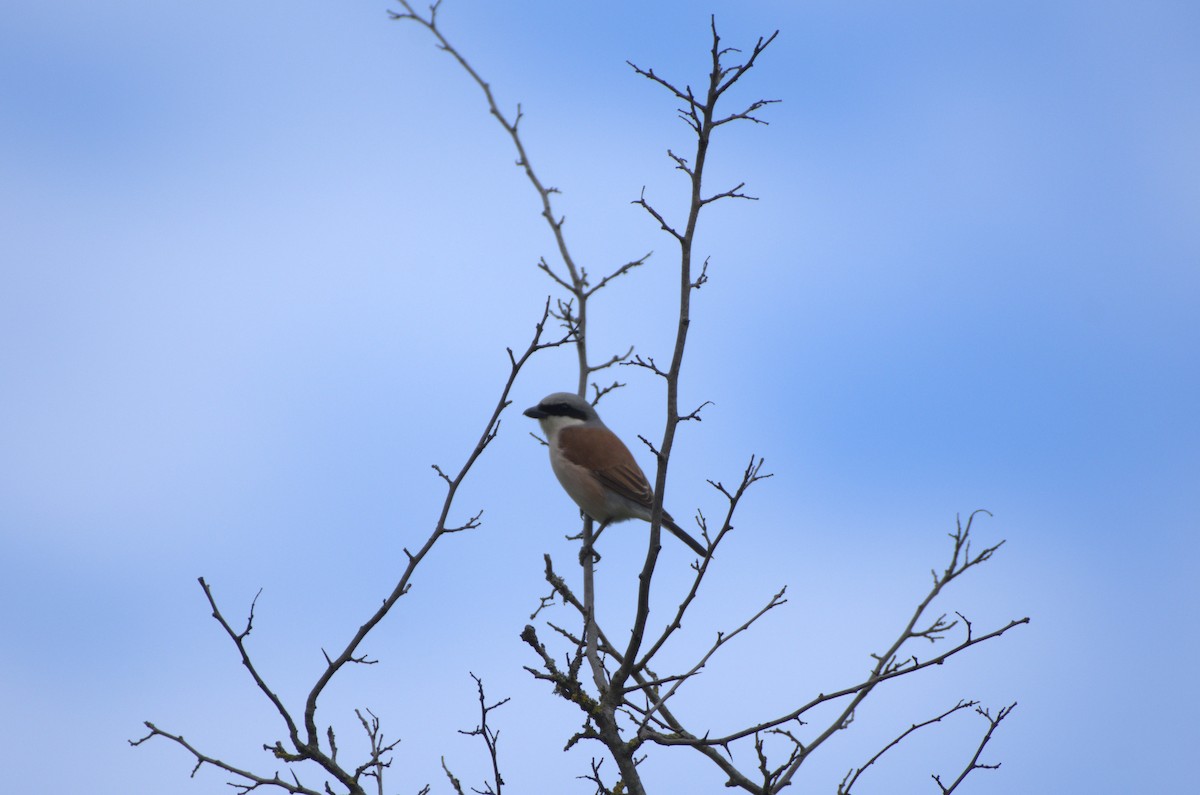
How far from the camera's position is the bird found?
6766 mm

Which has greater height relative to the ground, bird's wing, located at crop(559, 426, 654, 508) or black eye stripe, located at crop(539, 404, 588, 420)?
black eye stripe, located at crop(539, 404, 588, 420)

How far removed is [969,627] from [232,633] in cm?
270

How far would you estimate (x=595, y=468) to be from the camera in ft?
22.2

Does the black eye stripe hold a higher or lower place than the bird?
A: higher

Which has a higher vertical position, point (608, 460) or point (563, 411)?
point (563, 411)

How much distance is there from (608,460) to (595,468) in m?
0.12

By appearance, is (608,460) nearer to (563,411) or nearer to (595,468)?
(595,468)

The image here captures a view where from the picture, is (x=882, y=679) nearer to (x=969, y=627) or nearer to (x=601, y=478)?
(x=969, y=627)

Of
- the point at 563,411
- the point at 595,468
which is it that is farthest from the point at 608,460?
the point at 563,411

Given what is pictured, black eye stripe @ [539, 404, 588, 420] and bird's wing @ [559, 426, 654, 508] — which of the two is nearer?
bird's wing @ [559, 426, 654, 508]

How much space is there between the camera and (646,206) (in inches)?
158

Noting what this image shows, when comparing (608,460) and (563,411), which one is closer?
(608,460)

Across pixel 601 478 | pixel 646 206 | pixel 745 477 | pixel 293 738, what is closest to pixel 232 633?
pixel 293 738

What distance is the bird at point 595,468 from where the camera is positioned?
22.2ft
